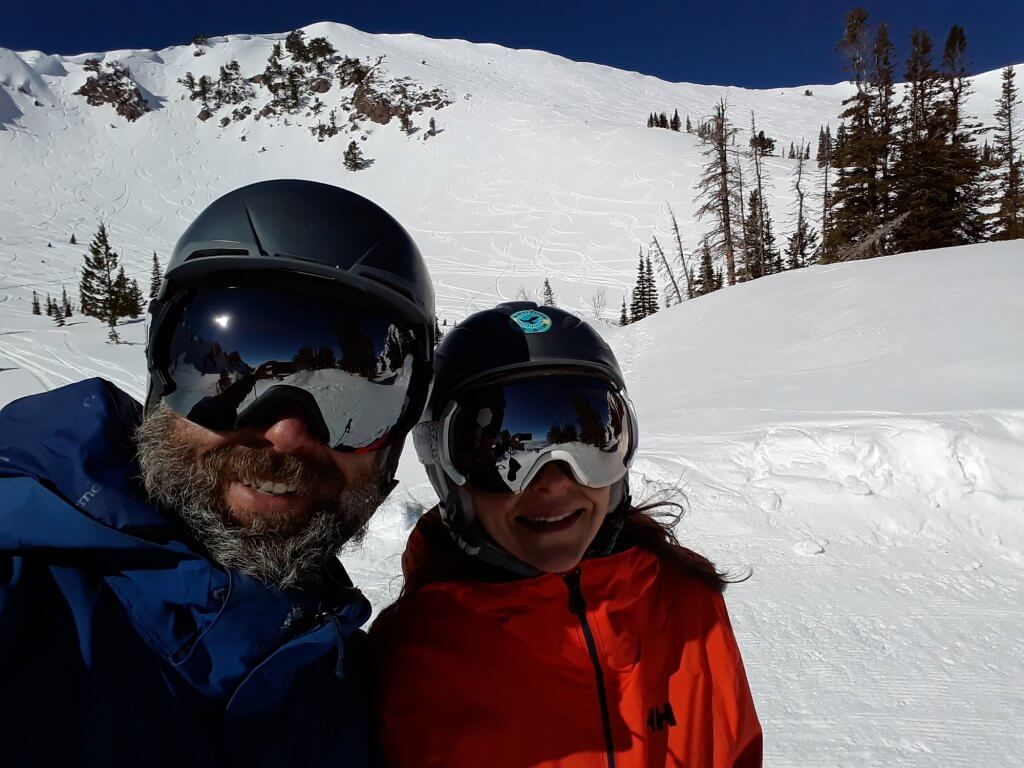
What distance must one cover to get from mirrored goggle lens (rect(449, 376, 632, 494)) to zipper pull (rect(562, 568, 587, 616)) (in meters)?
0.32

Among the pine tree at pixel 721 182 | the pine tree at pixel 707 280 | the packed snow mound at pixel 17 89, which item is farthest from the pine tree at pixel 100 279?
the packed snow mound at pixel 17 89

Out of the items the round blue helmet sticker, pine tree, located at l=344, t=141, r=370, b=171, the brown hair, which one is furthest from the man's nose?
pine tree, located at l=344, t=141, r=370, b=171

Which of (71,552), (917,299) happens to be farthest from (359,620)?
(917,299)

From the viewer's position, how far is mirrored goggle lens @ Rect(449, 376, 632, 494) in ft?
6.32

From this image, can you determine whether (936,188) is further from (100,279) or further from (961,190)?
(100,279)

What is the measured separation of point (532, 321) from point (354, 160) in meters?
122

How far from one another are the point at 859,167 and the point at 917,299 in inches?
655

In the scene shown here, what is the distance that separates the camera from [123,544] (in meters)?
1.12

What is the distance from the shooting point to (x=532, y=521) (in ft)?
6.08

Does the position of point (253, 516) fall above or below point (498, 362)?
below

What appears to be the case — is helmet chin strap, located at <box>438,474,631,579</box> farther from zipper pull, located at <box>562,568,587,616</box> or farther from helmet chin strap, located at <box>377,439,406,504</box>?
helmet chin strap, located at <box>377,439,406,504</box>

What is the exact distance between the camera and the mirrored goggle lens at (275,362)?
1.47m

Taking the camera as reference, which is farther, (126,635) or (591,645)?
(591,645)

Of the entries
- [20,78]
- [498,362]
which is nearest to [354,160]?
[20,78]
